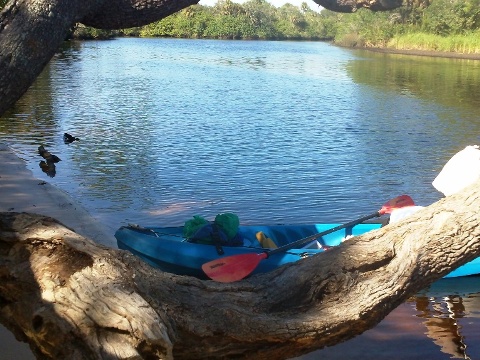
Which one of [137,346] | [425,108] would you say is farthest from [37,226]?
[425,108]

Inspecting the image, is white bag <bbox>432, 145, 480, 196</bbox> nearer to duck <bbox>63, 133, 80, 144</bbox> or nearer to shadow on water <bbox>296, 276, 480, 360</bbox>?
shadow on water <bbox>296, 276, 480, 360</bbox>

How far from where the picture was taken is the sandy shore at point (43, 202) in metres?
8.30

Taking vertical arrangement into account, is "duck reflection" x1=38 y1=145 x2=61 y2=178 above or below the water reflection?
above

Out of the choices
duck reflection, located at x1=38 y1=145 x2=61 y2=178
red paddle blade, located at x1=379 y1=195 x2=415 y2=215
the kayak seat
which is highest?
red paddle blade, located at x1=379 y1=195 x2=415 y2=215

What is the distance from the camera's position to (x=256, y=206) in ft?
33.0

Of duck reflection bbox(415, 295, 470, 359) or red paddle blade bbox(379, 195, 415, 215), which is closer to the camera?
duck reflection bbox(415, 295, 470, 359)

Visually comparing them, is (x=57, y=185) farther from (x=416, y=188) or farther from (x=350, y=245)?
(x=350, y=245)

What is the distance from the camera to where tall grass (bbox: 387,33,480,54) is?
43.6 m

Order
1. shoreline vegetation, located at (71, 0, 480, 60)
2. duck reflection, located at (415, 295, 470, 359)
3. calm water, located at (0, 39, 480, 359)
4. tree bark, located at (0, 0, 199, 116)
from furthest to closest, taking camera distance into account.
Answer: shoreline vegetation, located at (71, 0, 480, 60), calm water, located at (0, 39, 480, 359), duck reflection, located at (415, 295, 470, 359), tree bark, located at (0, 0, 199, 116)

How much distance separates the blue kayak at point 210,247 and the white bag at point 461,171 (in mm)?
1127

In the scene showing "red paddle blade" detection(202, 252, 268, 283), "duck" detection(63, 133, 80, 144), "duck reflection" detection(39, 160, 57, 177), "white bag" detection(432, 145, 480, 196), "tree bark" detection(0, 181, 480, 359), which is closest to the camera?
"tree bark" detection(0, 181, 480, 359)

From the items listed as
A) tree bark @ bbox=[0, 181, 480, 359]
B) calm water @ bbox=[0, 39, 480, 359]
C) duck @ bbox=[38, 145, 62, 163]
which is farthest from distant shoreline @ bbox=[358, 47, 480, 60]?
tree bark @ bbox=[0, 181, 480, 359]

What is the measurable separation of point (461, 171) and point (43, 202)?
556 centimetres

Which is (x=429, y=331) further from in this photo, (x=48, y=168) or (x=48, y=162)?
(x=48, y=162)
